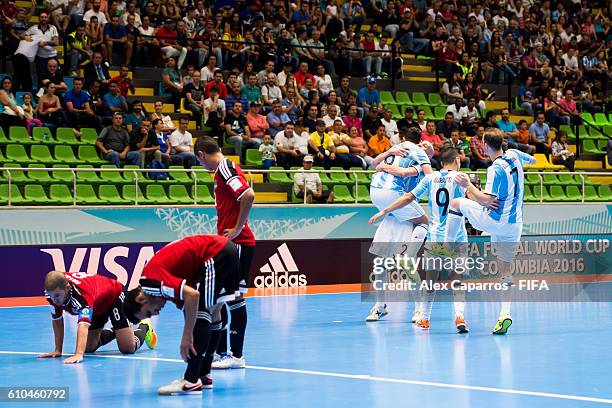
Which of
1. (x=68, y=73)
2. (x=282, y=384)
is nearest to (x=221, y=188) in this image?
(x=282, y=384)

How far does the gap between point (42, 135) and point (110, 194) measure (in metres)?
2.11

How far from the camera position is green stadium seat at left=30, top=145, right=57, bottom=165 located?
61.7 ft

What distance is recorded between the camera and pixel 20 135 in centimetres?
1917

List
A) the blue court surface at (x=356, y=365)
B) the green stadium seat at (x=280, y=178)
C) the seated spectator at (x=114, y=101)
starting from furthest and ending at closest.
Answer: the seated spectator at (x=114, y=101), the green stadium seat at (x=280, y=178), the blue court surface at (x=356, y=365)

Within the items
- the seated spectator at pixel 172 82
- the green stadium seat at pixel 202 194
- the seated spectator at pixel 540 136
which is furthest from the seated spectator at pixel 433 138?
the green stadium seat at pixel 202 194

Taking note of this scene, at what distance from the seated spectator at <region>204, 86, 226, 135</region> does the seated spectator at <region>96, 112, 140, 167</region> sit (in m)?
2.47

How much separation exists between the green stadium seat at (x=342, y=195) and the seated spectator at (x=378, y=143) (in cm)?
216

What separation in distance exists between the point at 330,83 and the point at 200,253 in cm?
1684

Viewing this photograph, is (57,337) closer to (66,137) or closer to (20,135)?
(20,135)

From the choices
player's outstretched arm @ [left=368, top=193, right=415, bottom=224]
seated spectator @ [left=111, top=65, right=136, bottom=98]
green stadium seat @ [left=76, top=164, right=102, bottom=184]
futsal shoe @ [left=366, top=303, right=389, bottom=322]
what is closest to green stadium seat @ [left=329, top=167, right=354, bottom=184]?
seated spectator @ [left=111, top=65, right=136, bottom=98]

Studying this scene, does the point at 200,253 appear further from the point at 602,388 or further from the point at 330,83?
the point at 330,83

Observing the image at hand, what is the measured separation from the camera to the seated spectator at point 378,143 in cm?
2294

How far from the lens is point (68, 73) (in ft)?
71.2

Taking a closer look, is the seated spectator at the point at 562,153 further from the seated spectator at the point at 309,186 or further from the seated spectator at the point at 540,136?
the seated spectator at the point at 309,186
